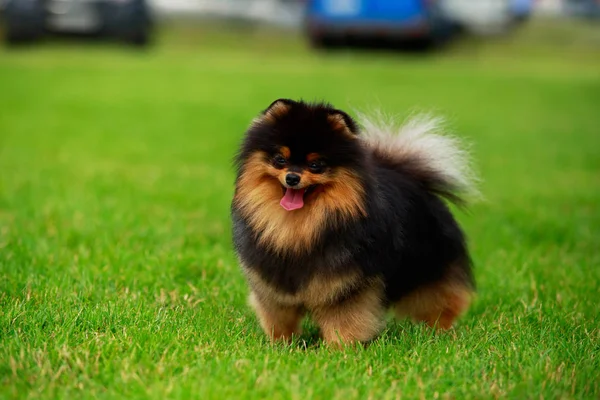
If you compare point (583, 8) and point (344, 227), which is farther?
point (583, 8)

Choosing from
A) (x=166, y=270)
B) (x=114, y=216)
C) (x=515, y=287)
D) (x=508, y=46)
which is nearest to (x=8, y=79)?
(x=114, y=216)

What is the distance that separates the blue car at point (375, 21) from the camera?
928 inches

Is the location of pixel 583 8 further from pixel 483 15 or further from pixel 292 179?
pixel 292 179

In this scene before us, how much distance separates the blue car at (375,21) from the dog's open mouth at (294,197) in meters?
20.8

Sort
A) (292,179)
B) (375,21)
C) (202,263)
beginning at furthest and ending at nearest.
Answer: (375,21) < (202,263) < (292,179)

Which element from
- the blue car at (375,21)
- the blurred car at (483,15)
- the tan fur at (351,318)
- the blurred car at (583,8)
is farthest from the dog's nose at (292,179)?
the blurred car at (583,8)

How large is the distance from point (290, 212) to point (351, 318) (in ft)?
1.94

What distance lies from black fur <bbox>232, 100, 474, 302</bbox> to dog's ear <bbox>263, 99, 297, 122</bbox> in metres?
0.01

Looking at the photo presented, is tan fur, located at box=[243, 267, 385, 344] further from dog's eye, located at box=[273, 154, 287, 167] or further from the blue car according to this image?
the blue car

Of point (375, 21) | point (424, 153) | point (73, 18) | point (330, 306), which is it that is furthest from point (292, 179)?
point (375, 21)

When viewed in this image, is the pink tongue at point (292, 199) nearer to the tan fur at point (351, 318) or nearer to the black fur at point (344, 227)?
the black fur at point (344, 227)

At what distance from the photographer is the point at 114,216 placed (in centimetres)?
618

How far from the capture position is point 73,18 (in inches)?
766

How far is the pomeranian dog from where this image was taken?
3.45 m
